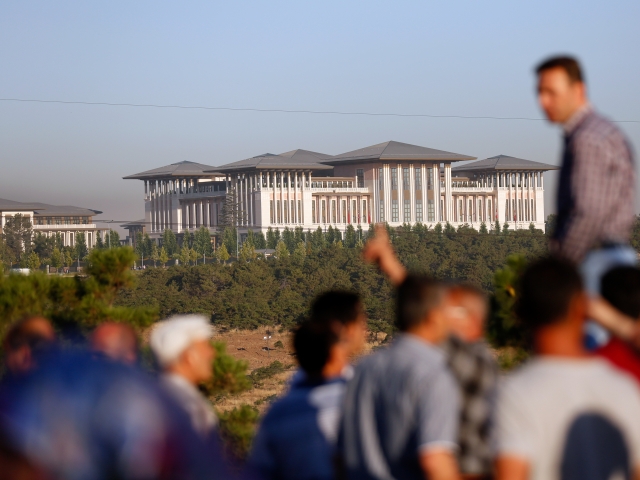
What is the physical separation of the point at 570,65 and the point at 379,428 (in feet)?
4.35

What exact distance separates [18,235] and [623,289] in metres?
65.9

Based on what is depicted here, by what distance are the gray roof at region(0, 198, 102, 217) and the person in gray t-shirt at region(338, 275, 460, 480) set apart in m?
78.2

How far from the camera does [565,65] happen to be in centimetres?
313

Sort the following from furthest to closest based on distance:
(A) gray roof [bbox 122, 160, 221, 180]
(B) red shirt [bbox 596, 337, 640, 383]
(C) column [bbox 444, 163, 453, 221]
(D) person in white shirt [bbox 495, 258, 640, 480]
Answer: (A) gray roof [bbox 122, 160, 221, 180] < (C) column [bbox 444, 163, 453, 221] < (B) red shirt [bbox 596, 337, 640, 383] < (D) person in white shirt [bbox 495, 258, 640, 480]

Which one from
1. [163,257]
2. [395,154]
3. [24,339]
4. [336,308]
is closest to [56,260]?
[163,257]

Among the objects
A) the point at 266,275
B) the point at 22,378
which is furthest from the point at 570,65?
the point at 266,275

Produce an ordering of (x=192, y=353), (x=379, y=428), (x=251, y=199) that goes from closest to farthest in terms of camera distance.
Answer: (x=379, y=428) → (x=192, y=353) → (x=251, y=199)

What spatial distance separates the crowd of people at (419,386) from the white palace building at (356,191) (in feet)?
213

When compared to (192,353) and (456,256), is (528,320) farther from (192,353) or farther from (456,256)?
(456,256)

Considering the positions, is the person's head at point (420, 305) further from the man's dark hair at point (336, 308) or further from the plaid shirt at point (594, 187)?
the plaid shirt at point (594, 187)

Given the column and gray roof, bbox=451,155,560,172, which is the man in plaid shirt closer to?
the column

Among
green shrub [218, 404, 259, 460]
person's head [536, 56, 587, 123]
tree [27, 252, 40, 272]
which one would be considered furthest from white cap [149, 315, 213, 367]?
tree [27, 252, 40, 272]

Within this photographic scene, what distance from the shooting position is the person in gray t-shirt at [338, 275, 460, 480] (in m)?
2.70

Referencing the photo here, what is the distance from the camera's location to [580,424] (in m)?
2.34
